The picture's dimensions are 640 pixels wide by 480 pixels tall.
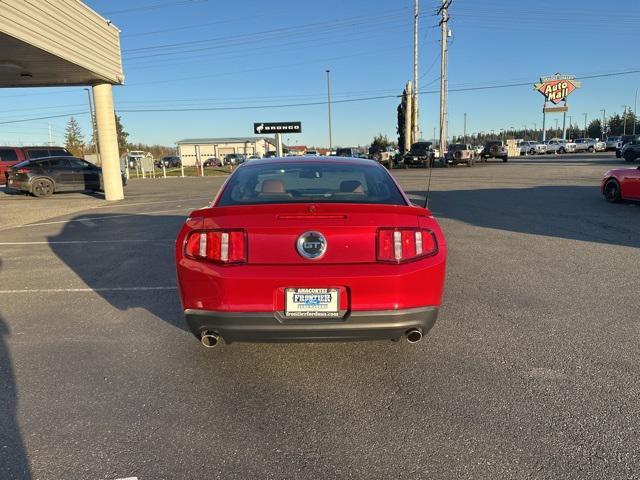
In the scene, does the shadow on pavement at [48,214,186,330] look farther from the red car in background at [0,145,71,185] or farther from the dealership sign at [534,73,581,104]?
the dealership sign at [534,73,581,104]

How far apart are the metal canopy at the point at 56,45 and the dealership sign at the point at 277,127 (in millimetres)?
20164

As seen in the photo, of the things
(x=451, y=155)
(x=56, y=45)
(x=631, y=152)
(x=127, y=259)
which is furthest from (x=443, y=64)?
(x=127, y=259)

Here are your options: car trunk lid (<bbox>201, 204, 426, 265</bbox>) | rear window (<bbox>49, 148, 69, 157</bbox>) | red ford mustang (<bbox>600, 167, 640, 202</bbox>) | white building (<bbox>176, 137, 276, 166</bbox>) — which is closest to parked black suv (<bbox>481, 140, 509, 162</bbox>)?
red ford mustang (<bbox>600, 167, 640, 202</bbox>)

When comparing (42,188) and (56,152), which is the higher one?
(56,152)

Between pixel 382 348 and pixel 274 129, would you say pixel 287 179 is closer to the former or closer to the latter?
pixel 382 348

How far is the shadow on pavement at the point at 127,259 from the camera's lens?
5.07 metres

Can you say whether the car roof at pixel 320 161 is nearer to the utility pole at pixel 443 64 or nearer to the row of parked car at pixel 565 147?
the utility pole at pixel 443 64

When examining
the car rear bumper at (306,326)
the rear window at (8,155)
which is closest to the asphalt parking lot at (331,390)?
the car rear bumper at (306,326)

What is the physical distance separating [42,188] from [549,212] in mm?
17618

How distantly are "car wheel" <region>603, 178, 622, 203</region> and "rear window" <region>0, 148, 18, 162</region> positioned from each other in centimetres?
2462

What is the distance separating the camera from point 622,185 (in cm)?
1149

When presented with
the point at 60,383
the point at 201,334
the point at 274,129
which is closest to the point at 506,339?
the point at 201,334

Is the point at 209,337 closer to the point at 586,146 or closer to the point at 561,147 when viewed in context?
the point at 561,147

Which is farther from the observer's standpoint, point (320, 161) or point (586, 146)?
point (586, 146)
